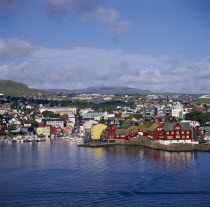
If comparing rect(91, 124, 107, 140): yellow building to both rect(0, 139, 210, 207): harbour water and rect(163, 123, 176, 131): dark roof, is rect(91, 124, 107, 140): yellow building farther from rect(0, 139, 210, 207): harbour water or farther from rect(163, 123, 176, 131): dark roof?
rect(0, 139, 210, 207): harbour water

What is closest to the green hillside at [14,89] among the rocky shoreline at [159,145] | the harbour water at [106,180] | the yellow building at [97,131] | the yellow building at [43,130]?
the yellow building at [43,130]

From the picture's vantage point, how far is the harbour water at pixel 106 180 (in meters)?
12.4

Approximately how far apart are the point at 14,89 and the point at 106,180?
90.6 metres

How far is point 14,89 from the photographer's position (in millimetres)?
103500

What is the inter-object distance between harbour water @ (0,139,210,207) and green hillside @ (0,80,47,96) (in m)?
77.7

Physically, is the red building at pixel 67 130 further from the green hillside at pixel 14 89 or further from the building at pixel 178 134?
the green hillside at pixel 14 89

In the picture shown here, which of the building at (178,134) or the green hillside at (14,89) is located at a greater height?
the green hillside at (14,89)

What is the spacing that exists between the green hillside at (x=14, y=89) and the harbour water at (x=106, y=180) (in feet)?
255

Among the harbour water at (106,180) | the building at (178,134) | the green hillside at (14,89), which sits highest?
the green hillside at (14,89)

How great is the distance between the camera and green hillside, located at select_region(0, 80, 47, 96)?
323 ft

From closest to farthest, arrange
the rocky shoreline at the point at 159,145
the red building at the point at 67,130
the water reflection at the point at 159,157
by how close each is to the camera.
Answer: the water reflection at the point at 159,157 → the rocky shoreline at the point at 159,145 → the red building at the point at 67,130

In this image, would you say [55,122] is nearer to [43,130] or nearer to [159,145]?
[43,130]

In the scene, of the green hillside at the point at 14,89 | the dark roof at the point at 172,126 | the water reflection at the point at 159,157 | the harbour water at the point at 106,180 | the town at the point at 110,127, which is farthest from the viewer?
the green hillside at the point at 14,89

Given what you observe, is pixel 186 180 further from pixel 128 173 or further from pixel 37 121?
pixel 37 121
